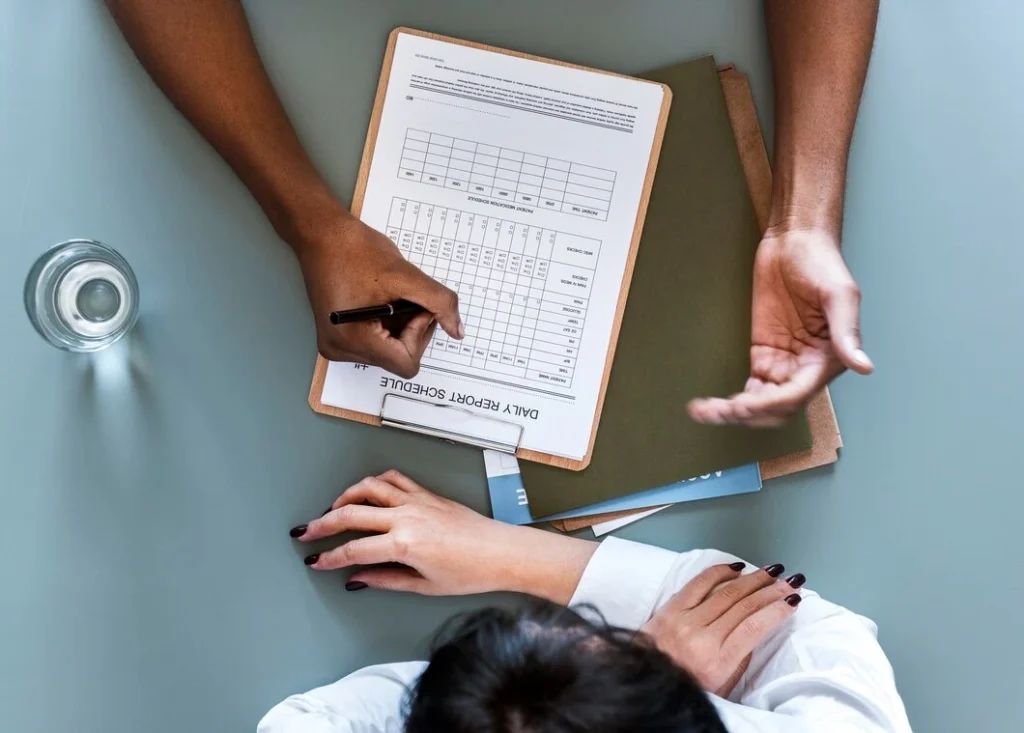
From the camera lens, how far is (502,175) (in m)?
0.81

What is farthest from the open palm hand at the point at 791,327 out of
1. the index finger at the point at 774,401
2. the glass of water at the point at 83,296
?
the glass of water at the point at 83,296

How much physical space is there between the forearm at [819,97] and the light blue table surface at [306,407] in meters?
0.04

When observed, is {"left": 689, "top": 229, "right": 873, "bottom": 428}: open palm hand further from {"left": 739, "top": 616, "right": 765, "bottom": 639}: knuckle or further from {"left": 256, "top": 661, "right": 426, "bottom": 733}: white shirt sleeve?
{"left": 256, "top": 661, "right": 426, "bottom": 733}: white shirt sleeve

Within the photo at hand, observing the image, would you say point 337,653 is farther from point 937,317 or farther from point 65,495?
point 937,317

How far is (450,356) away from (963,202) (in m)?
0.56

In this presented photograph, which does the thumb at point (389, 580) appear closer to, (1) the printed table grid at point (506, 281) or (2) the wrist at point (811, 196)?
(1) the printed table grid at point (506, 281)

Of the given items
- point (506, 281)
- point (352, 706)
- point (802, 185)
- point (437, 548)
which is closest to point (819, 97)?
point (802, 185)

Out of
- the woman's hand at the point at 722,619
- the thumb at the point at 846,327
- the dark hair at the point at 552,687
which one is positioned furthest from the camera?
the woman's hand at the point at 722,619

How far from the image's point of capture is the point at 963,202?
821 mm

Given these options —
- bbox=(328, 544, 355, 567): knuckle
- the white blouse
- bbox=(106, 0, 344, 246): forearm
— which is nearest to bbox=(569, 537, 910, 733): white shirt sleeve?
the white blouse

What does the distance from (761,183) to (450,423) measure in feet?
1.33

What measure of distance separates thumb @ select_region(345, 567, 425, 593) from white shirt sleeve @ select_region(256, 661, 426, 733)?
0.08 meters

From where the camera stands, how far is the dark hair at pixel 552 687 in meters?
0.56

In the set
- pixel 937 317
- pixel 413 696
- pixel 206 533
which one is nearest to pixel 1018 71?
pixel 937 317
